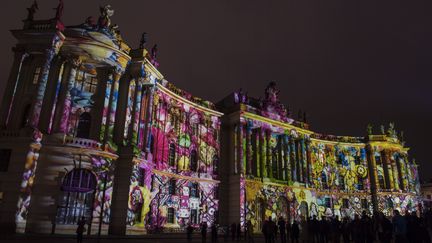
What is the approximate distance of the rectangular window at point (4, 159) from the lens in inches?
1073

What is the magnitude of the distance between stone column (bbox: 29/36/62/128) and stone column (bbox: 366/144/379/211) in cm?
5889

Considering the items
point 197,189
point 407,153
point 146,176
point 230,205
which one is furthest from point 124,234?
point 407,153

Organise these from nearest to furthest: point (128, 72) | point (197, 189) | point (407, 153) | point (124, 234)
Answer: point (124, 234)
point (128, 72)
point (197, 189)
point (407, 153)

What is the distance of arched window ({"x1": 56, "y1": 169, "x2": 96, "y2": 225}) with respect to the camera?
91.7 feet

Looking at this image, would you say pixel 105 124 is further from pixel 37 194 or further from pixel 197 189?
pixel 197 189

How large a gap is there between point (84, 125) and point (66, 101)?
9.12 ft

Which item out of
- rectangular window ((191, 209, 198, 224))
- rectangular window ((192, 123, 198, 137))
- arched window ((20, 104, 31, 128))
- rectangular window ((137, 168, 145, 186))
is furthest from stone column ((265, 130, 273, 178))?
arched window ((20, 104, 31, 128))

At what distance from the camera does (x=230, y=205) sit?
45500 mm

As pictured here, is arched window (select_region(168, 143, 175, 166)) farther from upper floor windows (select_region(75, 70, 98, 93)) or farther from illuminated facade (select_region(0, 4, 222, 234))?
upper floor windows (select_region(75, 70, 98, 93))

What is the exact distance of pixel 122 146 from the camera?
32438 mm

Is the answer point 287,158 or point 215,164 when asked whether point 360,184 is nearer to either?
point 287,158

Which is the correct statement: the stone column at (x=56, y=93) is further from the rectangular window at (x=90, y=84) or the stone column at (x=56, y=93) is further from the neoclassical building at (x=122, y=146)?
the rectangular window at (x=90, y=84)

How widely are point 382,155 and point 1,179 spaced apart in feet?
211

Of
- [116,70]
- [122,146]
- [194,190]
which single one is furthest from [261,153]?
[116,70]
